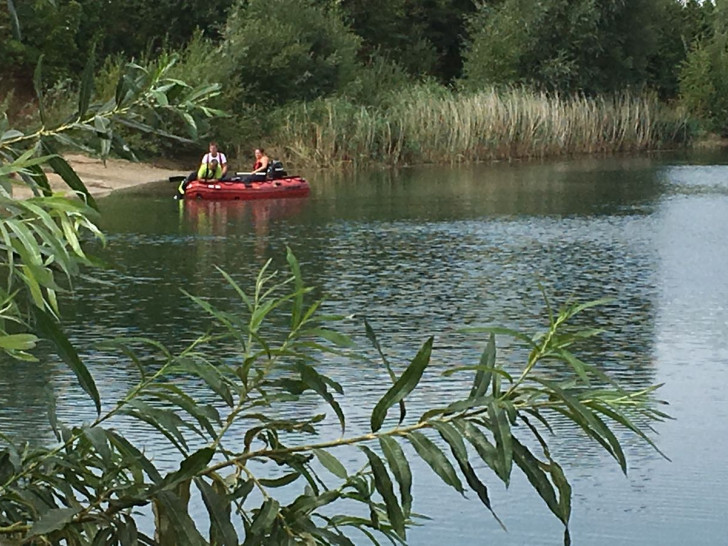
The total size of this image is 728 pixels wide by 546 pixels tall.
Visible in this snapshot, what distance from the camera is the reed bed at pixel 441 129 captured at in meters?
35.2

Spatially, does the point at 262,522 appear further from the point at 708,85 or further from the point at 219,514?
the point at 708,85

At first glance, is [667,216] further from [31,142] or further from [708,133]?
[708,133]

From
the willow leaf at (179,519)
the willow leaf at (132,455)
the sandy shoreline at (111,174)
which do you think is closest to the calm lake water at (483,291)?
the willow leaf at (132,455)

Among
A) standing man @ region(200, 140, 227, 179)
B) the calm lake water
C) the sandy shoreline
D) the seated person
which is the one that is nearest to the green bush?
the calm lake water

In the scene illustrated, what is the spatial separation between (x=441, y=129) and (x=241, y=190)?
12.4 meters

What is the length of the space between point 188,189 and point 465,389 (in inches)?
659

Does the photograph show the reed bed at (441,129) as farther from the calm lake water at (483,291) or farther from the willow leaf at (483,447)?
the willow leaf at (483,447)

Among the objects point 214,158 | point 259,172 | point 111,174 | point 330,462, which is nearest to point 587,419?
point 330,462

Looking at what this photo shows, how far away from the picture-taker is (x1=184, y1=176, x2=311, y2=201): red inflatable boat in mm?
25422

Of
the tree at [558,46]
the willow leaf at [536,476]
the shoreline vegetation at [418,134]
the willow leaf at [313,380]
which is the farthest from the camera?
the tree at [558,46]

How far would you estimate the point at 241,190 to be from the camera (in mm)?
25578

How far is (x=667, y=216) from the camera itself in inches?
895

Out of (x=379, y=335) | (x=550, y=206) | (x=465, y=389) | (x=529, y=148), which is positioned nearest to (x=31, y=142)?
(x=465, y=389)

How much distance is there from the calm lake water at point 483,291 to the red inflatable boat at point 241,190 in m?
0.38
